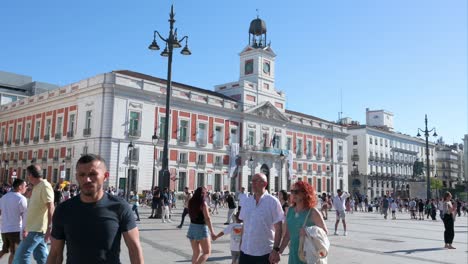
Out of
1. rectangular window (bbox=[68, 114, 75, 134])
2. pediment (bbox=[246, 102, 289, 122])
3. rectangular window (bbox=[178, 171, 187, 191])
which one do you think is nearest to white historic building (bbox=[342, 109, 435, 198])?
pediment (bbox=[246, 102, 289, 122])

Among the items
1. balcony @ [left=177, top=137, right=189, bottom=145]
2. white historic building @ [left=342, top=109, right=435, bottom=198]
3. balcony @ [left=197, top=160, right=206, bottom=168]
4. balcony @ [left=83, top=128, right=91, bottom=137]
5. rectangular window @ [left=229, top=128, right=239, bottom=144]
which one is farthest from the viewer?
white historic building @ [left=342, top=109, right=435, bottom=198]

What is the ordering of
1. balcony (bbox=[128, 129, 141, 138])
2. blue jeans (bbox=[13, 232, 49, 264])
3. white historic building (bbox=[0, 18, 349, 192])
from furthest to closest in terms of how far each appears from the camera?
balcony (bbox=[128, 129, 141, 138]) < white historic building (bbox=[0, 18, 349, 192]) < blue jeans (bbox=[13, 232, 49, 264])

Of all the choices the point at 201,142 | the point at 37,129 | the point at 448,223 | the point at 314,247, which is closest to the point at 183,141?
the point at 201,142

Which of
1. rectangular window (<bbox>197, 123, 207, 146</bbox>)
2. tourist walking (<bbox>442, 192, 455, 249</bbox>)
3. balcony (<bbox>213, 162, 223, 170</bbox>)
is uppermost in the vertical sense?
rectangular window (<bbox>197, 123, 207, 146</bbox>)

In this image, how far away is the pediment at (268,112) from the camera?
51000 millimetres

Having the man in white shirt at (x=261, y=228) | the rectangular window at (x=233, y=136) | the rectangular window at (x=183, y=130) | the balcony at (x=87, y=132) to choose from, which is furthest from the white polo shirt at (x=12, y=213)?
the rectangular window at (x=233, y=136)

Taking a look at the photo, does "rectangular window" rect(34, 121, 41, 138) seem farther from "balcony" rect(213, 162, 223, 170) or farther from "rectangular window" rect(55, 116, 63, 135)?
"balcony" rect(213, 162, 223, 170)

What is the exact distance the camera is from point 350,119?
272 feet

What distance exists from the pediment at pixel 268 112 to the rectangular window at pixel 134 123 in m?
15.2

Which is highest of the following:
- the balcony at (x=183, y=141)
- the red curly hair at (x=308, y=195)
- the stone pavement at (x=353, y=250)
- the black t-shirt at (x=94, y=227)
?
the balcony at (x=183, y=141)

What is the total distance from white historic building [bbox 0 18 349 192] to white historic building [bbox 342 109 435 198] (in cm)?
1317

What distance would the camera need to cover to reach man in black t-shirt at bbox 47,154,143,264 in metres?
3.02

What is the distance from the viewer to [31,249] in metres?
5.62

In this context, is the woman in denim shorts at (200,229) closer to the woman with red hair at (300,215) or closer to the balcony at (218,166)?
the woman with red hair at (300,215)
